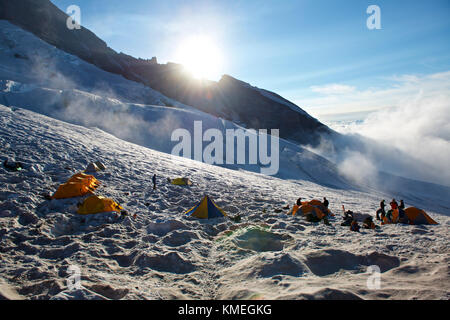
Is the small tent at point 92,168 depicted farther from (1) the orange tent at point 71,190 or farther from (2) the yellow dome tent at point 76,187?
(1) the orange tent at point 71,190

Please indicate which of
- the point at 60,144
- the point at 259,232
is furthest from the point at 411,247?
the point at 60,144

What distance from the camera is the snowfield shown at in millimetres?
4180

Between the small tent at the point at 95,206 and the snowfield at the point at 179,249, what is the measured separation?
274mm

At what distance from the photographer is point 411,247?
6105 millimetres

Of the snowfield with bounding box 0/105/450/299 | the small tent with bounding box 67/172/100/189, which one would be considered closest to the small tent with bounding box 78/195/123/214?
the snowfield with bounding box 0/105/450/299

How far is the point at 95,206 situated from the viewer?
25.9 ft

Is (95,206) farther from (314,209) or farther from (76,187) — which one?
(314,209)

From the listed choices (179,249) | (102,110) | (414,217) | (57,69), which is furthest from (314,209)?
(57,69)

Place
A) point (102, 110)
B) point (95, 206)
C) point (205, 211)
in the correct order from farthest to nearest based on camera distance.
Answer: point (102, 110)
point (205, 211)
point (95, 206)

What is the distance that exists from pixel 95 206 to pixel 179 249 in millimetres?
3486

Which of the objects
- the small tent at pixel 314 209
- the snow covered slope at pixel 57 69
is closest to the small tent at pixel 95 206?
the small tent at pixel 314 209

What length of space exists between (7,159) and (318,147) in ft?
165

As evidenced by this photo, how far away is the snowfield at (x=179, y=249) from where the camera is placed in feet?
13.7

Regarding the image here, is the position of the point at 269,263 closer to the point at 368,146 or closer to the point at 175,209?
the point at 175,209
